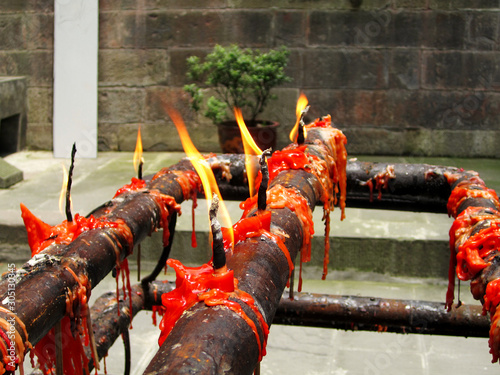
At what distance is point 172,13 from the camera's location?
22.6 feet

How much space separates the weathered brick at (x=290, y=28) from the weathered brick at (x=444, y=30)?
4.14 ft

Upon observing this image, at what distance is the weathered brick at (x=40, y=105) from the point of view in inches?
286

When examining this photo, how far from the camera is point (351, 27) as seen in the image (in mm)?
6672

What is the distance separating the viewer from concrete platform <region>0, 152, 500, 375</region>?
3.52 meters

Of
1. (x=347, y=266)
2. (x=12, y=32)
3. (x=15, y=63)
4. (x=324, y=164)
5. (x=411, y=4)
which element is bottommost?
(x=347, y=266)

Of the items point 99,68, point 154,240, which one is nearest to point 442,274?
point 154,240

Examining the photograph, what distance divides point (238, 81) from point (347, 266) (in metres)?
2.41

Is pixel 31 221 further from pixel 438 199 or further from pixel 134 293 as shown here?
pixel 438 199

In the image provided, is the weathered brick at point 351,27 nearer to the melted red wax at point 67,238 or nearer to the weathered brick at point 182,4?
the weathered brick at point 182,4

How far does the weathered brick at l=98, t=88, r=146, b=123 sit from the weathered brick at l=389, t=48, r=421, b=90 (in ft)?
9.06

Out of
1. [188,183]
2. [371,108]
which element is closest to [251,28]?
[371,108]

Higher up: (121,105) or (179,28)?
(179,28)

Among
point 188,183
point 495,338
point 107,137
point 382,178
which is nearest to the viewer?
point 495,338

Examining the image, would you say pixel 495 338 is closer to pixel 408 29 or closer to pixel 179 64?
pixel 408 29
